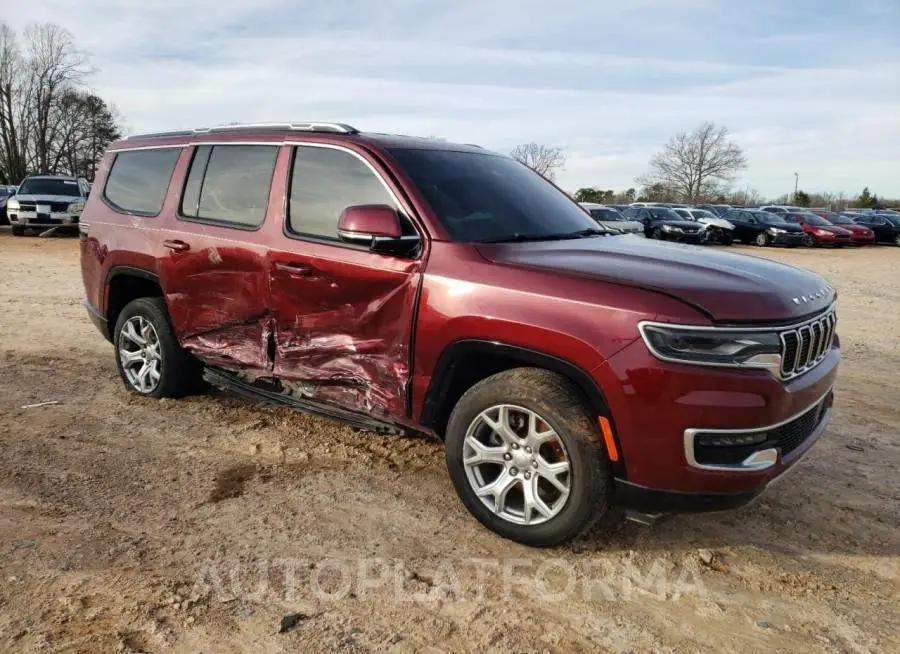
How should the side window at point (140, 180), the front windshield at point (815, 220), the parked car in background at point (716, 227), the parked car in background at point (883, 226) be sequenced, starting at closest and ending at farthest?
the side window at point (140, 180) → the parked car in background at point (716, 227) → the front windshield at point (815, 220) → the parked car in background at point (883, 226)

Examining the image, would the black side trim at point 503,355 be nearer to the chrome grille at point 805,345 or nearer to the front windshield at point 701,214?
the chrome grille at point 805,345

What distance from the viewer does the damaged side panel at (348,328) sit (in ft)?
12.1

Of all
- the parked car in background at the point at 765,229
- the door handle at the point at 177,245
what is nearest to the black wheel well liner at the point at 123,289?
the door handle at the point at 177,245

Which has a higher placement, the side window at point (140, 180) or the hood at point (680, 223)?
the side window at point (140, 180)

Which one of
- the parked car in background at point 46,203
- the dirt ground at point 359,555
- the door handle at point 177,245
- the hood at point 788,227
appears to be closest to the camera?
the dirt ground at point 359,555

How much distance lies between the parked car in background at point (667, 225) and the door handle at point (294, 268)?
24291 millimetres

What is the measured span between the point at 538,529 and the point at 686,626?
742mm

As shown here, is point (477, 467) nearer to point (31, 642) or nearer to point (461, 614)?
point (461, 614)

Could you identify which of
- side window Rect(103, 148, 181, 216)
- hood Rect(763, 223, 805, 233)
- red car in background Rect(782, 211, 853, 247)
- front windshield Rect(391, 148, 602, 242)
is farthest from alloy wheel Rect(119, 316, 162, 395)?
red car in background Rect(782, 211, 853, 247)

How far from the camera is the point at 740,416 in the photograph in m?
2.92

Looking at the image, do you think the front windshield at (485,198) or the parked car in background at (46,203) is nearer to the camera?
the front windshield at (485,198)

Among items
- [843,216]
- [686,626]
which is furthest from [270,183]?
[843,216]

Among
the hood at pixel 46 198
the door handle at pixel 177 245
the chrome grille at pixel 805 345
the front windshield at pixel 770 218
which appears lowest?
the chrome grille at pixel 805 345

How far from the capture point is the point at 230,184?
15.3 ft
